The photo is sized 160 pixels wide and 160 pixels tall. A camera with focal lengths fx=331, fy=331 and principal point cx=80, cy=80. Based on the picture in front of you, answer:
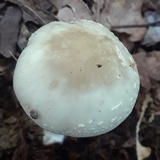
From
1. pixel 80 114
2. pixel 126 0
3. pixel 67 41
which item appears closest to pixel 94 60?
pixel 67 41

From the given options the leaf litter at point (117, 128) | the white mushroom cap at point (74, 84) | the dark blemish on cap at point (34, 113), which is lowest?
the leaf litter at point (117, 128)

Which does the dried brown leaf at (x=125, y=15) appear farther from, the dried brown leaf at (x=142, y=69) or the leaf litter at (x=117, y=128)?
the dried brown leaf at (x=142, y=69)

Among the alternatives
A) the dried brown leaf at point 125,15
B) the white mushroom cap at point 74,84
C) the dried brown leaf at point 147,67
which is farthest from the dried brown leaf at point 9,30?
the dried brown leaf at point 147,67

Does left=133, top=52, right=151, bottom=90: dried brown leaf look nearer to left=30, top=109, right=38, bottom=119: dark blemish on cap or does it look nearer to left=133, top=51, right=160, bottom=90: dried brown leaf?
left=133, top=51, right=160, bottom=90: dried brown leaf

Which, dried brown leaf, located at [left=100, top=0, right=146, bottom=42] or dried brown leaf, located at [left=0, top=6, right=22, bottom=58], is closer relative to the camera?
dried brown leaf, located at [left=0, top=6, right=22, bottom=58]

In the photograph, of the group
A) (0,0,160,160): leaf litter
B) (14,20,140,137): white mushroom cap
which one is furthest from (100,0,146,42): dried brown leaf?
(14,20,140,137): white mushroom cap

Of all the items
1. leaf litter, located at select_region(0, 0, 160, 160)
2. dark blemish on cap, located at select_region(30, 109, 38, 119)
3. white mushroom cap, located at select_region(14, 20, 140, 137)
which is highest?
white mushroom cap, located at select_region(14, 20, 140, 137)

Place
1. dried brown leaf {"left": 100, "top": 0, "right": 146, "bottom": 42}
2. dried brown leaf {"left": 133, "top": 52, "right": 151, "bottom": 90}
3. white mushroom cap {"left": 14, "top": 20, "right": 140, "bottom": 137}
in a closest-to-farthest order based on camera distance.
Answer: white mushroom cap {"left": 14, "top": 20, "right": 140, "bottom": 137} → dried brown leaf {"left": 133, "top": 52, "right": 151, "bottom": 90} → dried brown leaf {"left": 100, "top": 0, "right": 146, "bottom": 42}

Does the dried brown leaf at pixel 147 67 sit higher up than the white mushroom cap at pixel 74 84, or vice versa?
the white mushroom cap at pixel 74 84

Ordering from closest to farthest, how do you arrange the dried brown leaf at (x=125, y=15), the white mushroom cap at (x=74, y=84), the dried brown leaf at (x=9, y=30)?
the white mushroom cap at (x=74, y=84)
the dried brown leaf at (x=9, y=30)
the dried brown leaf at (x=125, y=15)
